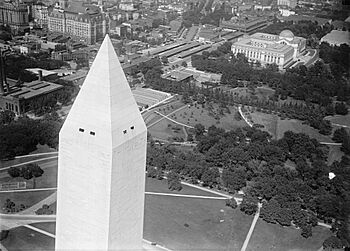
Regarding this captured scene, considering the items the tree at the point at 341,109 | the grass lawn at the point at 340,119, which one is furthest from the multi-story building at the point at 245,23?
the grass lawn at the point at 340,119

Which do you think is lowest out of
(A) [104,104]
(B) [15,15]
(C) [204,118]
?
(C) [204,118]

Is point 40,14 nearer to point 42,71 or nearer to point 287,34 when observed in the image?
point 42,71

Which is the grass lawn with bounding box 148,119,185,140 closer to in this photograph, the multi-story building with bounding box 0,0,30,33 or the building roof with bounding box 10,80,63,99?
the building roof with bounding box 10,80,63,99

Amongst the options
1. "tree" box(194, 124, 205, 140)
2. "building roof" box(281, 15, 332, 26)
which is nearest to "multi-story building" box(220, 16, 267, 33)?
"building roof" box(281, 15, 332, 26)

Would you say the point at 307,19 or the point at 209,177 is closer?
the point at 209,177

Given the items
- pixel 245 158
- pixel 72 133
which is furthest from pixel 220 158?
pixel 72 133

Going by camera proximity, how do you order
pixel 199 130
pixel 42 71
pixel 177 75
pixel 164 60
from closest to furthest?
pixel 199 130 < pixel 42 71 < pixel 177 75 < pixel 164 60

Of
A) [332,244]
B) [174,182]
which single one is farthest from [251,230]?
[174,182]
